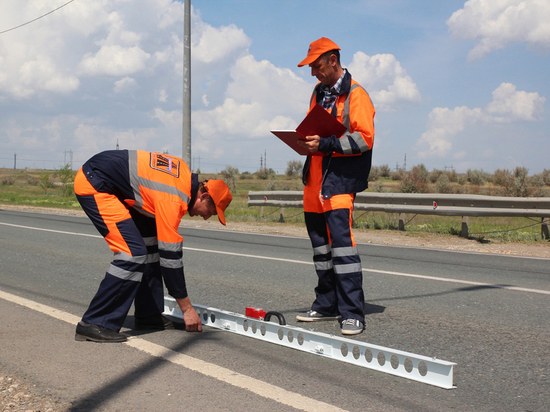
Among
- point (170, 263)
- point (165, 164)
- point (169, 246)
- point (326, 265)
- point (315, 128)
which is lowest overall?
point (326, 265)

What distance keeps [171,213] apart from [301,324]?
1.53m

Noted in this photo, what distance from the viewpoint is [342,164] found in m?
4.30

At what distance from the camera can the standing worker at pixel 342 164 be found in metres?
4.15

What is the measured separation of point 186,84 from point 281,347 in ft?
44.4

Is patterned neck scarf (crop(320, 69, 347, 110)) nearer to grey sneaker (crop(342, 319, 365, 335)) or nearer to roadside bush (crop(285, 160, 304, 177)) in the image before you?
grey sneaker (crop(342, 319, 365, 335))

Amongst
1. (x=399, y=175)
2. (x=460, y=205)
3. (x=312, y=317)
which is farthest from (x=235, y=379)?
(x=399, y=175)

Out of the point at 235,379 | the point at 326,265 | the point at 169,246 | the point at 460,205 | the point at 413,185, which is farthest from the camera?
the point at 413,185

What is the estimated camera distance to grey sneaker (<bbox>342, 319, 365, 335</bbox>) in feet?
13.5

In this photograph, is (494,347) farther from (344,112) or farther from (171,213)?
(171,213)

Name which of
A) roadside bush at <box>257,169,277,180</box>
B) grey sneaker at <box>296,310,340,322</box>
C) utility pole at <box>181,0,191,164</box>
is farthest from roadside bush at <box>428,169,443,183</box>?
grey sneaker at <box>296,310,340,322</box>

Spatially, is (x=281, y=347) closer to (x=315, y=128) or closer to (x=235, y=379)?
(x=235, y=379)

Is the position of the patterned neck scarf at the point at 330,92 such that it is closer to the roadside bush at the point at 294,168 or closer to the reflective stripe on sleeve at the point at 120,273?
the reflective stripe on sleeve at the point at 120,273

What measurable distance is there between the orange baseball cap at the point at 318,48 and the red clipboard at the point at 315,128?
19.5 inches

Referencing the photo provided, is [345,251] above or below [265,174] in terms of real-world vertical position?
below
